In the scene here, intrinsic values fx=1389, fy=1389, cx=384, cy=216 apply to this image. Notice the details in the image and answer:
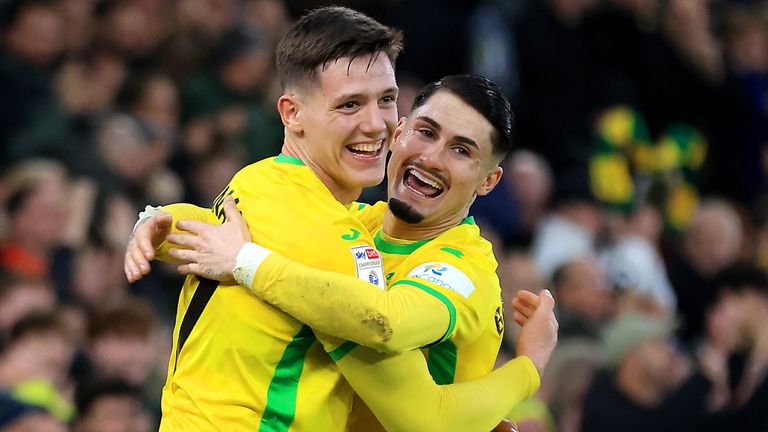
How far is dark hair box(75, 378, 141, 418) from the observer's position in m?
6.76

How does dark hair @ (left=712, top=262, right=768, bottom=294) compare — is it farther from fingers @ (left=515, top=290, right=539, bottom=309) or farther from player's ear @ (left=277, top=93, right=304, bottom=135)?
player's ear @ (left=277, top=93, right=304, bottom=135)

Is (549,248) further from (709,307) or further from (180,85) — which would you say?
(180,85)

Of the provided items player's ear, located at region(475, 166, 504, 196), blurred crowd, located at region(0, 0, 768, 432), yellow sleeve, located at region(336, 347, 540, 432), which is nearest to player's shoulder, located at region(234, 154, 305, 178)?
yellow sleeve, located at region(336, 347, 540, 432)

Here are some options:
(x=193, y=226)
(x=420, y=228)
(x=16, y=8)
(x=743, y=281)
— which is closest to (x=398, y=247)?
(x=420, y=228)

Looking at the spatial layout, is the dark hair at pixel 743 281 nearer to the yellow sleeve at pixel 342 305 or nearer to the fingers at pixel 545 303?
the fingers at pixel 545 303

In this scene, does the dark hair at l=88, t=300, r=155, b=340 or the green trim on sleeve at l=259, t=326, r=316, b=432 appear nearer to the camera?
the green trim on sleeve at l=259, t=326, r=316, b=432

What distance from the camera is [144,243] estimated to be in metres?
4.10

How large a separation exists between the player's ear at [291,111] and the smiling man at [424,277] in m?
0.31

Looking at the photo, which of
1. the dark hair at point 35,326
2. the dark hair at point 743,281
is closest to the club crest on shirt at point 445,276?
the dark hair at point 35,326

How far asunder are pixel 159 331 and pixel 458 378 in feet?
12.8

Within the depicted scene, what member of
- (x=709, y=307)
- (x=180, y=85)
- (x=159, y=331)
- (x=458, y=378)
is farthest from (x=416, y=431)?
(x=709, y=307)

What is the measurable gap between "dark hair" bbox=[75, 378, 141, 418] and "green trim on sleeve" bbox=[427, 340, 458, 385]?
9.59 ft

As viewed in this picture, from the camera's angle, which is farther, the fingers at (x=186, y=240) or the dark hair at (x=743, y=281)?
the dark hair at (x=743, y=281)

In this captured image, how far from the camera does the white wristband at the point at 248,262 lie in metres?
3.79
